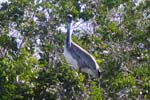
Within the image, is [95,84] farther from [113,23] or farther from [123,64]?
[113,23]

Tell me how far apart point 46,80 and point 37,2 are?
2.17m

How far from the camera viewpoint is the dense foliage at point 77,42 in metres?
8.98

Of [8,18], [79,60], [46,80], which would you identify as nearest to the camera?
[79,60]

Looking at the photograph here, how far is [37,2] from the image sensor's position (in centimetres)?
1078

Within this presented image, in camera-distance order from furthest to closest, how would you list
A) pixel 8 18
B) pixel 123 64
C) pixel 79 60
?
pixel 8 18 → pixel 123 64 → pixel 79 60

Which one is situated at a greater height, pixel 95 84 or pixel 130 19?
pixel 130 19

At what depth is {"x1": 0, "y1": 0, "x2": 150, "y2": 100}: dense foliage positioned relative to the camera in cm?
898

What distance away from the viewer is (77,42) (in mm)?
9508

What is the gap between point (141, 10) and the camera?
1109cm

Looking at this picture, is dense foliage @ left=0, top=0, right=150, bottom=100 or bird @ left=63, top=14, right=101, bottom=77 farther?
dense foliage @ left=0, top=0, right=150, bottom=100

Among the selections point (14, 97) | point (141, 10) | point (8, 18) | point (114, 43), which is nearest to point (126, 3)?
point (141, 10)

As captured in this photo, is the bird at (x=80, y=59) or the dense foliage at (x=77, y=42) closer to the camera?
the bird at (x=80, y=59)

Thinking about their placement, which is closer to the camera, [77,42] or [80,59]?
[80,59]

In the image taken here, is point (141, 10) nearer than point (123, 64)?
No
